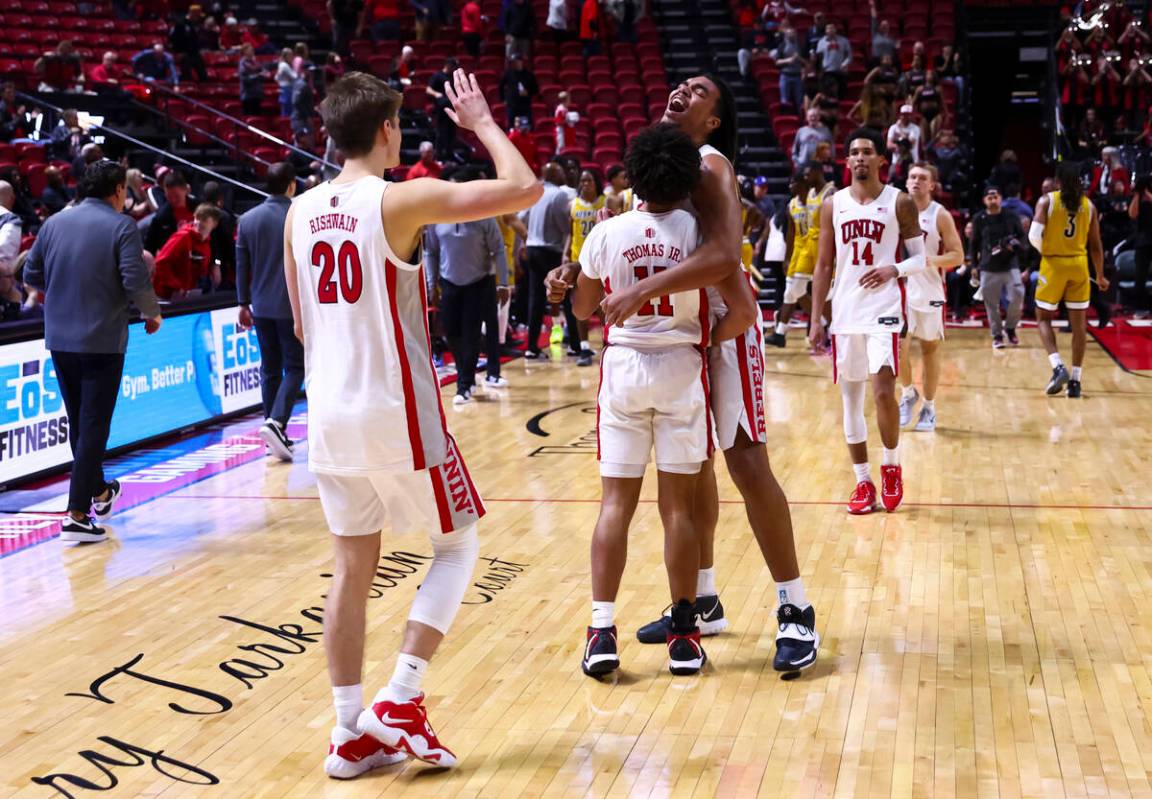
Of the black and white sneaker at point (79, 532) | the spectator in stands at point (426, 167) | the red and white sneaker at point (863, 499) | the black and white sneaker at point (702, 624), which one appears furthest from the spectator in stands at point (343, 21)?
the black and white sneaker at point (702, 624)

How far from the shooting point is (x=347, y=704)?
11.4 ft

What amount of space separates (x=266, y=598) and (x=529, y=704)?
1.67 metres

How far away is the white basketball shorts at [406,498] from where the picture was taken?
11.2ft

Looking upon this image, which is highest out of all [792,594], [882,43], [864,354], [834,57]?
[882,43]

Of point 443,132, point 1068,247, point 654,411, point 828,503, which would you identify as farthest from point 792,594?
point 443,132

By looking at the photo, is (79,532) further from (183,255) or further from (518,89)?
(518,89)

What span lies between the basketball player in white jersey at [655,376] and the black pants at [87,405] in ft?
9.79

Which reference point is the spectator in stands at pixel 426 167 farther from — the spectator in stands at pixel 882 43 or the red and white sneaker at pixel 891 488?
the red and white sneaker at pixel 891 488

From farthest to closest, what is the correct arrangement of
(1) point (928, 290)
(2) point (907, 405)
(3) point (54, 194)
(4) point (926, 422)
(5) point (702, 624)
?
(3) point (54, 194) → (2) point (907, 405) → (4) point (926, 422) → (1) point (928, 290) → (5) point (702, 624)

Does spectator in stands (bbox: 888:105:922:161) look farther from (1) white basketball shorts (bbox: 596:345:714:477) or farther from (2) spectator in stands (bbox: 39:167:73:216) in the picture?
(1) white basketball shorts (bbox: 596:345:714:477)

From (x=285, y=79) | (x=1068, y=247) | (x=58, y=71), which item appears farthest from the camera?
(x=285, y=79)

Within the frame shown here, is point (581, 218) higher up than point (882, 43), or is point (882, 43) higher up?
point (882, 43)

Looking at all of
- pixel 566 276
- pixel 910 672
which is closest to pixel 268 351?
pixel 566 276

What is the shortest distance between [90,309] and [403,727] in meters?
3.51
